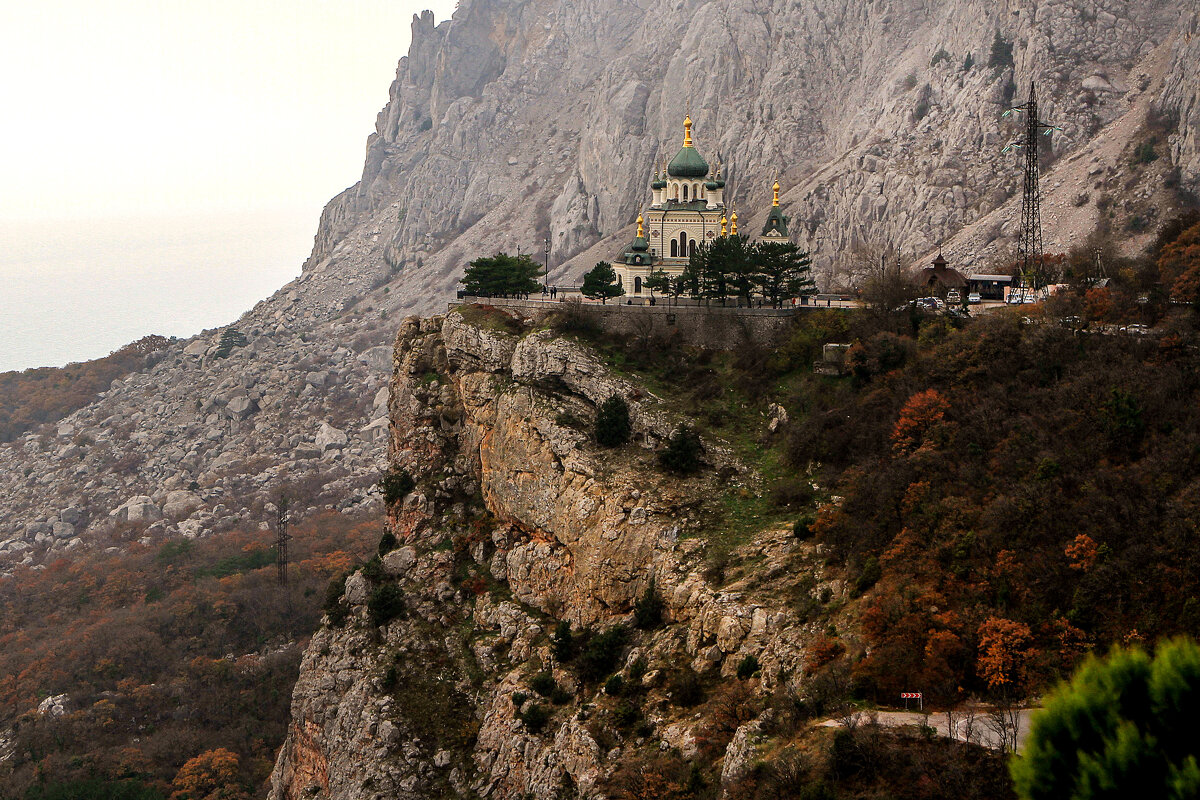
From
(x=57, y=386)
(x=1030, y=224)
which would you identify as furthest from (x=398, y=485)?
(x=57, y=386)

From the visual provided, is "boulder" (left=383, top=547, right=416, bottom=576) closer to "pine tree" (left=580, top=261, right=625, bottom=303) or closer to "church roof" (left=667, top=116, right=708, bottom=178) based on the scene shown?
"pine tree" (left=580, top=261, right=625, bottom=303)

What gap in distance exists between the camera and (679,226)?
60.4 meters

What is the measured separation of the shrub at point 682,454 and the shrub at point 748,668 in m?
11.8

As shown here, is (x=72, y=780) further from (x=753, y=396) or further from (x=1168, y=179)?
(x=1168, y=179)

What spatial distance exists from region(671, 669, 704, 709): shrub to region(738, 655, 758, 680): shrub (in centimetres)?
159

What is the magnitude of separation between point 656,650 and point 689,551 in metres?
4.23

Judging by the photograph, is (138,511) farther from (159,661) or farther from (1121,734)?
(1121,734)

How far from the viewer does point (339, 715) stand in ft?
147

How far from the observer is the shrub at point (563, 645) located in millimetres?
40031

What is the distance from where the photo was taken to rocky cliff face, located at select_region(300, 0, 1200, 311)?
89.0 metres

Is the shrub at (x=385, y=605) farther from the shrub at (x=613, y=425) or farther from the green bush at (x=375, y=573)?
the shrub at (x=613, y=425)

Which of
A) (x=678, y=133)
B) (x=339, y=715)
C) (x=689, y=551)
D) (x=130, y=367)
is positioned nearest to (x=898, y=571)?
(x=689, y=551)

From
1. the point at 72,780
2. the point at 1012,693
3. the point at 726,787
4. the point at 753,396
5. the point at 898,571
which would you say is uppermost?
the point at 753,396

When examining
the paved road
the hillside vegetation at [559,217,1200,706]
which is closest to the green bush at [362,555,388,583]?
the hillside vegetation at [559,217,1200,706]
